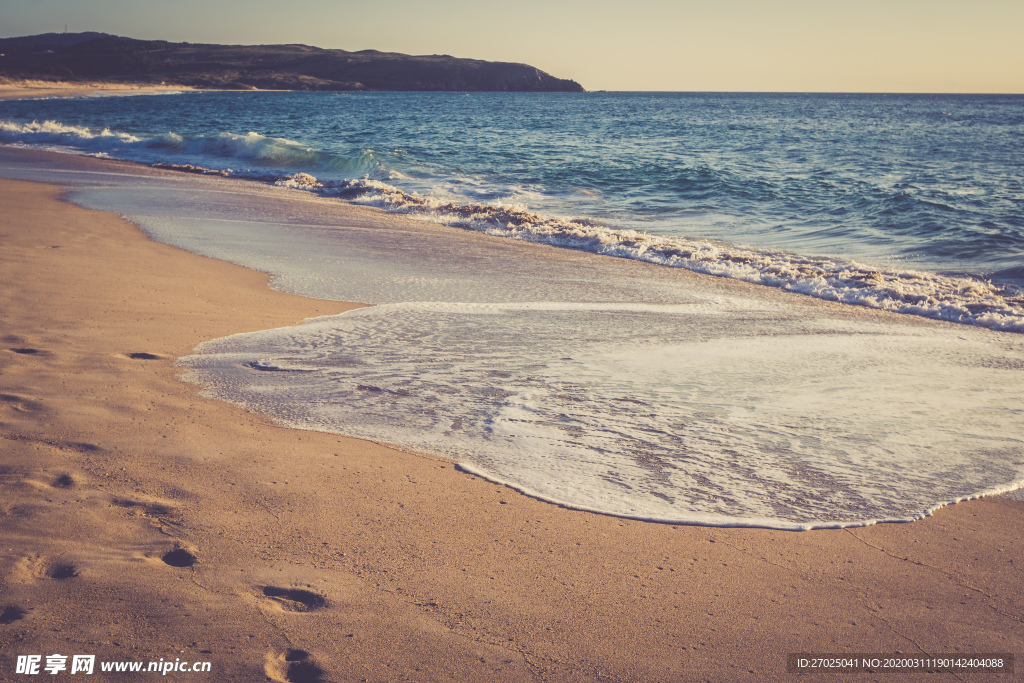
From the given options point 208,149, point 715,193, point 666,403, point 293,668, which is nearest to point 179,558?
point 293,668

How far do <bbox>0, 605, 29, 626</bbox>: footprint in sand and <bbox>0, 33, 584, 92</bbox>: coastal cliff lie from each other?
4122 inches

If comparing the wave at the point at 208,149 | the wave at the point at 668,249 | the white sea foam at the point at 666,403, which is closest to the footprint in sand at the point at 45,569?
the white sea foam at the point at 666,403

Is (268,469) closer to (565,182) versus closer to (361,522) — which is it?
(361,522)

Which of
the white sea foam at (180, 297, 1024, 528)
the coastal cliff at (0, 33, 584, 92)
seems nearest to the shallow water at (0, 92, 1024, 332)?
the white sea foam at (180, 297, 1024, 528)

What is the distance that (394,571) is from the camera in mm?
2459

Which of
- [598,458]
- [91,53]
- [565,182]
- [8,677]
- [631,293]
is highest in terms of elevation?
[91,53]

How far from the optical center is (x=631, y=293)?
7090 millimetres

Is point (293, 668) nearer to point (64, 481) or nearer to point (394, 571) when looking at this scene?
point (394, 571)

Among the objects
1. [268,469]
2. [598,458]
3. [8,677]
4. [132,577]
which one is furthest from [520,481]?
[8,677]

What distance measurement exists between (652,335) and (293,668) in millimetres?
4113

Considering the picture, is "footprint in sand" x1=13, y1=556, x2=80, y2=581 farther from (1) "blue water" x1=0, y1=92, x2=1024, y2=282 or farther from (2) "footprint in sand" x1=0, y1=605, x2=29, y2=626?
(1) "blue water" x1=0, y1=92, x2=1024, y2=282

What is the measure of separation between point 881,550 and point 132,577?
291 centimetres

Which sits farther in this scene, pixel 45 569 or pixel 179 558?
pixel 179 558

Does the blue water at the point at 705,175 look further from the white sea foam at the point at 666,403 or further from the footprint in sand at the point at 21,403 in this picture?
the footprint in sand at the point at 21,403
